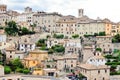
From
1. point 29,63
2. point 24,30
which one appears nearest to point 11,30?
point 24,30

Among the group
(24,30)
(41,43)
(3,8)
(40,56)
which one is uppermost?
(3,8)

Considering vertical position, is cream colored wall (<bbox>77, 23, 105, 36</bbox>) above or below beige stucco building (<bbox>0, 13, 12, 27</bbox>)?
below

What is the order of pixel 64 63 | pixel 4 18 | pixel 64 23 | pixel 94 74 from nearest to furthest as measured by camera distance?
pixel 94 74 → pixel 64 63 → pixel 64 23 → pixel 4 18

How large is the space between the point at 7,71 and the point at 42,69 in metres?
4.67

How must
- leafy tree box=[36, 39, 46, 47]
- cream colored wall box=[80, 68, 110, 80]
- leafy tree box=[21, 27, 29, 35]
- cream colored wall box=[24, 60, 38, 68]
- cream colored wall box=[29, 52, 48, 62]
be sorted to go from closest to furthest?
1. cream colored wall box=[80, 68, 110, 80]
2. cream colored wall box=[24, 60, 38, 68]
3. cream colored wall box=[29, 52, 48, 62]
4. leafy tree box=[36, 39, 46, 47]
5. leafy tree box=[21, 27, 29, 35]

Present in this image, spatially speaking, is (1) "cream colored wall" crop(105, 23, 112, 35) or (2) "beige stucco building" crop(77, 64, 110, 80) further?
(1) "cream colored wall" crop(105, 23, 112, 35)

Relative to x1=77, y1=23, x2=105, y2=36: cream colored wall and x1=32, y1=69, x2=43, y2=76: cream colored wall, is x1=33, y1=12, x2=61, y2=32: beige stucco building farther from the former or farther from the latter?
x1=32, y1=69, x2=43, y2=76: cream colored wall

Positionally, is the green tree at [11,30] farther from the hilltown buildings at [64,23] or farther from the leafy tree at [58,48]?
the leafy tree at [58,48]

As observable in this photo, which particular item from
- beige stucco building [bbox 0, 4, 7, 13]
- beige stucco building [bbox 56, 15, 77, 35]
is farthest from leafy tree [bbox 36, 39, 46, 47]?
beige stucco building [bbox 0, 4, 7, 13]

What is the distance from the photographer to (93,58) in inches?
1978

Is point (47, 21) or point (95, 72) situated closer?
point (95, 72)

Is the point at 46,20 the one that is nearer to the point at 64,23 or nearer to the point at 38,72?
the point at 64,23

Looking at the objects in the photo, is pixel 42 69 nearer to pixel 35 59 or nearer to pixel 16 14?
pixel 35 59

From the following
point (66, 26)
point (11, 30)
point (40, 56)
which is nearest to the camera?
point (40, 56)
